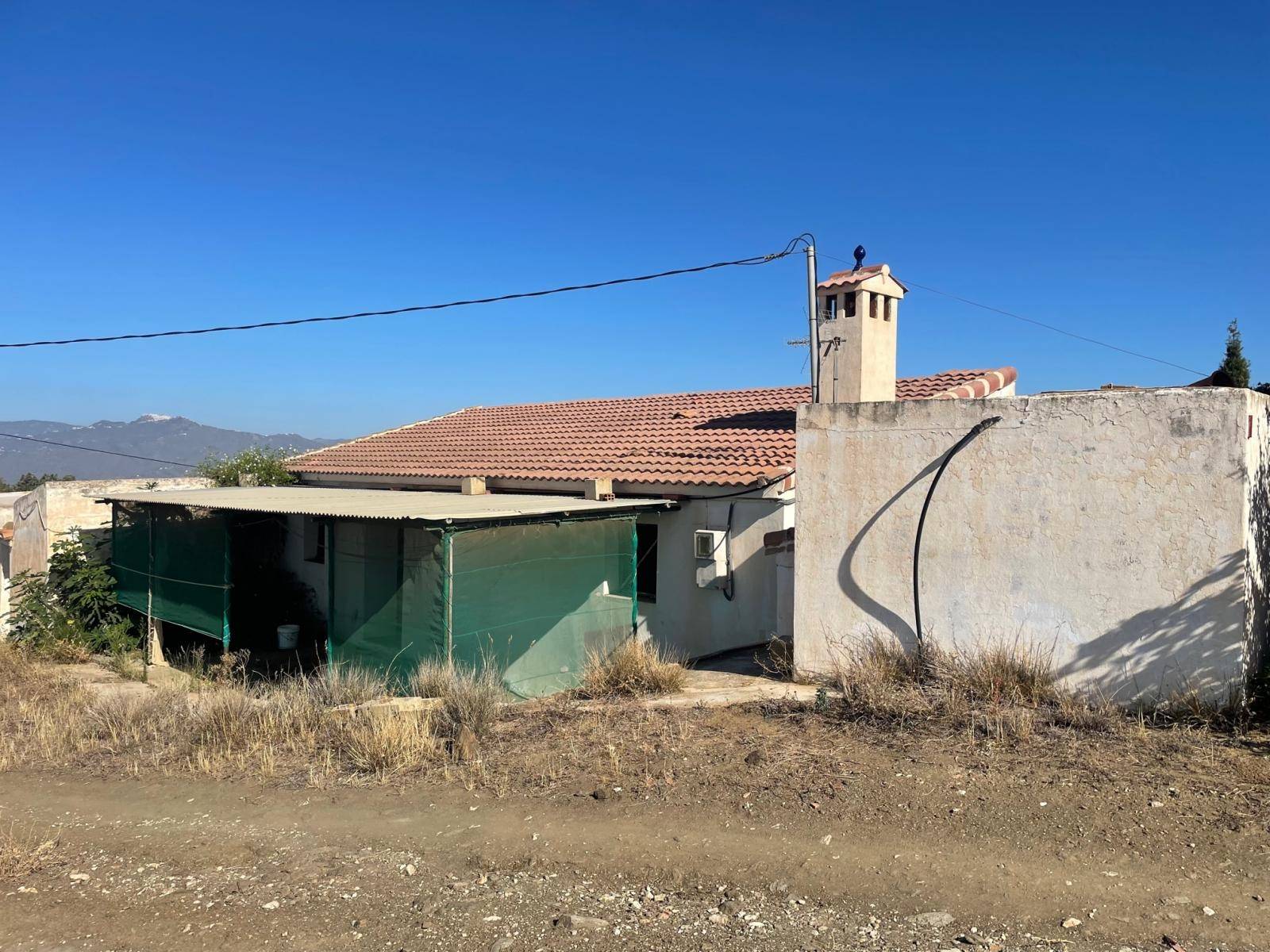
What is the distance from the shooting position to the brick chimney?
1060 centimetres

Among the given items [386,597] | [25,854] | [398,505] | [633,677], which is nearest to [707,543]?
[633,677]

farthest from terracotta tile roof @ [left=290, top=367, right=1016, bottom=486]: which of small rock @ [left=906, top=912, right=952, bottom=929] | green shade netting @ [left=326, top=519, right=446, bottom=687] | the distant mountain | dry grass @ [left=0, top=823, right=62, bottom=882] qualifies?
the distant mountain

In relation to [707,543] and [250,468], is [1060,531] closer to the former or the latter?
[707,543]

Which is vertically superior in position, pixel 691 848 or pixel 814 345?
pixel 814 345

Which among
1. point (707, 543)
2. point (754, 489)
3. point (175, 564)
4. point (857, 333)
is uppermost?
point (857, 333)

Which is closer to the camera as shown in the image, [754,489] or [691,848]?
[691,848]

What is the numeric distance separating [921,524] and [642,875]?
4.41 meters

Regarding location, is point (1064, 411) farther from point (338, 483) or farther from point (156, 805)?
point (338, 483)

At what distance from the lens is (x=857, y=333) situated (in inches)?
415

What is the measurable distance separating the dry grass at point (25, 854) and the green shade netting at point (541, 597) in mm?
3855

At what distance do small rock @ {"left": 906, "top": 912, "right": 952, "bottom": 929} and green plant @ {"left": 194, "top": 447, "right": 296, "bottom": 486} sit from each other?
17126mm

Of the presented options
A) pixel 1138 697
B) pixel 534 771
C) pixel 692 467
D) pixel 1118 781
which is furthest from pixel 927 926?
pixel 692 467

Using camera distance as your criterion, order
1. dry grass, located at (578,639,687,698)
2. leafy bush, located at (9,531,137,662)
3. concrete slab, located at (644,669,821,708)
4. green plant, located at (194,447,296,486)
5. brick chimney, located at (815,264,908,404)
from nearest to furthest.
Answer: concrete slab, located at (644,669,821,708) → dry grass, located at (578,639,687,698) → brick chimney, located at (815,264,908,404) → leafy bush, located at (9,531,137,662) → green plant, located at (194,447,296,486)

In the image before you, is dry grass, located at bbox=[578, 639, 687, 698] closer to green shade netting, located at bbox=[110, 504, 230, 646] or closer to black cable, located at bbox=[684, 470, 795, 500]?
black cable, located at bbox=[684, 470, 795, 500]
